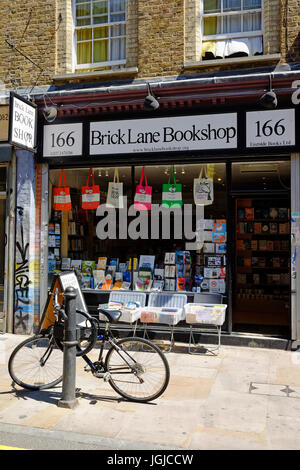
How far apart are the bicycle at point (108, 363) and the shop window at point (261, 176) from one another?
4.04 m

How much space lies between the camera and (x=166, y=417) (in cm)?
499

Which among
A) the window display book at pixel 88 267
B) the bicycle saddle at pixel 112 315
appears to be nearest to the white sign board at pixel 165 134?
the window display book at pixel 88 267

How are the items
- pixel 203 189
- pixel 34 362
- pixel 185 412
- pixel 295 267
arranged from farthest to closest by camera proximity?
pixel 203 189, pixel 295 267, pixel 34 362, pixel 185 412

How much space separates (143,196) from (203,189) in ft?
4.04

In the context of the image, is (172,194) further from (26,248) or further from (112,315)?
(112,315)

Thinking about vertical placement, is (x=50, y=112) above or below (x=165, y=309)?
above

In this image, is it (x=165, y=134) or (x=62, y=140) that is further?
Answer: (x=62, y=140)

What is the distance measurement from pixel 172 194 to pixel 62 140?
2537mm

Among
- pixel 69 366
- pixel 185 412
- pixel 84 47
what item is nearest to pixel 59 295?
pixel 69 366

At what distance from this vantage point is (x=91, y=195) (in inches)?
369

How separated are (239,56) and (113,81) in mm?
2544

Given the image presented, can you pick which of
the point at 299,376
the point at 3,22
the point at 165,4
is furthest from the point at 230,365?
the point at 3,22

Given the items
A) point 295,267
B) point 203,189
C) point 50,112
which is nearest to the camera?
point 295,267

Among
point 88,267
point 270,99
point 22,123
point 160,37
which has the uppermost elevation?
point 160,37
